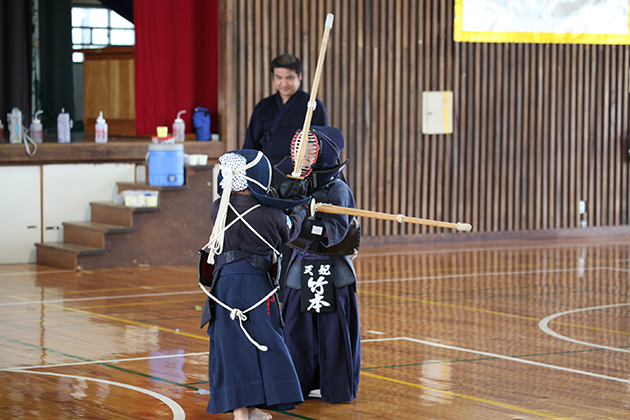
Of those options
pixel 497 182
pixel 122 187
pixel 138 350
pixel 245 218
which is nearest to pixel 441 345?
pixel 138 350

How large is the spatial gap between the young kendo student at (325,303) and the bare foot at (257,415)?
0.37m

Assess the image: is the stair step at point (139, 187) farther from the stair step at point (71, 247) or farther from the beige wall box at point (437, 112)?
the beige wall box at point (437, 112)

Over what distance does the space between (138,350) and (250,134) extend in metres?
1.95

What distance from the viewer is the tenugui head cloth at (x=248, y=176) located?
3260 mm

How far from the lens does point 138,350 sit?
4.62 meters

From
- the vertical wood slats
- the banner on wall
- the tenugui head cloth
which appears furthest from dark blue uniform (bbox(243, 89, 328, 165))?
the banner on wall

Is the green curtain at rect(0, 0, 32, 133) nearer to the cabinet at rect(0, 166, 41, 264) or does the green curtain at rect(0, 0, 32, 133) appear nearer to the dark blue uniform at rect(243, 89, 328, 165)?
the cabinet at rect(0, 166, 41, 264)

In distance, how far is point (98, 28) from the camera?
1391 centimetres

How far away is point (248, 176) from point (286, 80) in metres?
2.49

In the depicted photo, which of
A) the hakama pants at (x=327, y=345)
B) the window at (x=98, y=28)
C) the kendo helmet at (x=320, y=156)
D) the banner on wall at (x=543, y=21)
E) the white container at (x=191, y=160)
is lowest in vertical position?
the hakama pants at (x=327, y=345)

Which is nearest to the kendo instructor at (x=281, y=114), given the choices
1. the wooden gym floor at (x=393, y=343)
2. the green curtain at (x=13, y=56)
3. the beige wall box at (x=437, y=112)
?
the wooden gym floor at (x=393, y=343)

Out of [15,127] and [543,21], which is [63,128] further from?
[543,21]

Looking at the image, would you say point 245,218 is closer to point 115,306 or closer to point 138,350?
point 138,350

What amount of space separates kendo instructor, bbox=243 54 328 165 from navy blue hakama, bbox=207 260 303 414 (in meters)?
2.37
